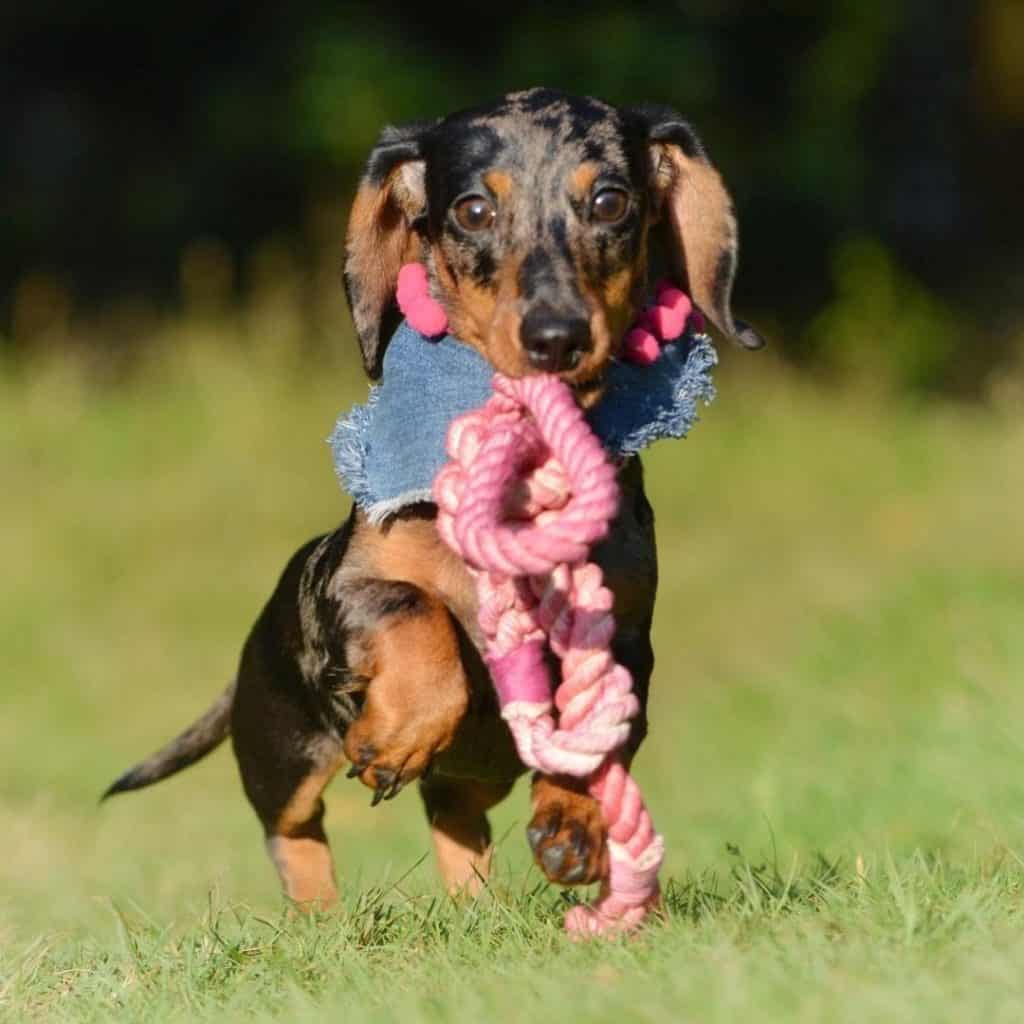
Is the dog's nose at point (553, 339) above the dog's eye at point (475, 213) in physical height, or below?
below

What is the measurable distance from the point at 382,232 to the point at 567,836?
1517 mm

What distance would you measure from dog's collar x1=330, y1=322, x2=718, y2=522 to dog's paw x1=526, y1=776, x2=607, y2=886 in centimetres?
67

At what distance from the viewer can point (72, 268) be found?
1562 cm

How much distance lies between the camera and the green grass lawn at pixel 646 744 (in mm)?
3535

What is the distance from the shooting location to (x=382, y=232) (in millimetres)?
4621

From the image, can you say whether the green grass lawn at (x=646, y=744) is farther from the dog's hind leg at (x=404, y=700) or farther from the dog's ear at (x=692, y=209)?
the dog's ear at (x=692, y=209)

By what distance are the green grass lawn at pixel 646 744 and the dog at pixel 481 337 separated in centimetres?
33

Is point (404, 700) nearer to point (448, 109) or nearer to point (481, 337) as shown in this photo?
point (481, 337)

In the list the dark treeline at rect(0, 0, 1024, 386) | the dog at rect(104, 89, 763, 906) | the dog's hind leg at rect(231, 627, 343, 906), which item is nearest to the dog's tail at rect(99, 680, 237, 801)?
the dog's hind leg at rect(231, 627, 343, 906)

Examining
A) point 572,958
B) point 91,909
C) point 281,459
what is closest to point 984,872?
point 572,958

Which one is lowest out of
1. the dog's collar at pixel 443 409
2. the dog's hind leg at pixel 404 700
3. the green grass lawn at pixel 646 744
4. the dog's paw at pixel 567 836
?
the green grass lawn at pixel 646 744

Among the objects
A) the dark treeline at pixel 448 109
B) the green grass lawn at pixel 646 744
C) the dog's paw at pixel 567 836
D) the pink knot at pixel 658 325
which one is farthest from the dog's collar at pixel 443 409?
the dark treeline at pixel 448 109

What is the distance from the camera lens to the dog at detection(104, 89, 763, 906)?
3891 millimetres

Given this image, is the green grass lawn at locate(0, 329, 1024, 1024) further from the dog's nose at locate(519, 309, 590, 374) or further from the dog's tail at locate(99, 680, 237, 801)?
the dog's nose at locate(519, 309, 590, 374)
